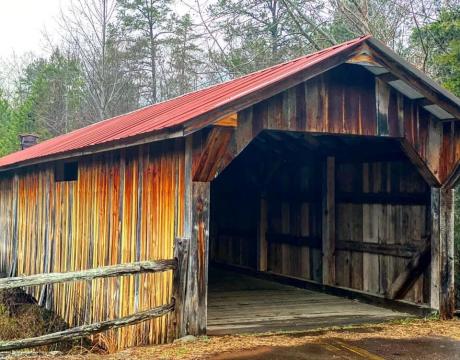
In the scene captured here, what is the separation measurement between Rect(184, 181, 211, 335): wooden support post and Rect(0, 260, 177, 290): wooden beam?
0.27 meters

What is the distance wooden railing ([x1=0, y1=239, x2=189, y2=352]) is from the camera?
6305 millimetres

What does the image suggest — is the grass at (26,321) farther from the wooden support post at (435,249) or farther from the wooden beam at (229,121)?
the wooden support post at (435,249)

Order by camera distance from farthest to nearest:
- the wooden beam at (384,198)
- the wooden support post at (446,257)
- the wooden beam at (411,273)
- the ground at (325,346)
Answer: the wooden beam at (384,198), the wooden beam at (411,273), the wooden support post at (446,257), the ground at (325,346)

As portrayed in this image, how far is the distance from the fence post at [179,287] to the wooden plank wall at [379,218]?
13.3 feet

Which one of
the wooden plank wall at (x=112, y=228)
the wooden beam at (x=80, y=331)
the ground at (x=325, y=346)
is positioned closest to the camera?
the wooden beam at (x=80, y=331)

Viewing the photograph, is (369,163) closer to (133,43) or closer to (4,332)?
(4,332)

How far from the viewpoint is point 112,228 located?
9219 millimetres

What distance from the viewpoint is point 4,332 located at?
35.1 ft

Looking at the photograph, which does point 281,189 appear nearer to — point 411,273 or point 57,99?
point 411,273

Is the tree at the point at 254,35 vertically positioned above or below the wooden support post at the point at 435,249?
above

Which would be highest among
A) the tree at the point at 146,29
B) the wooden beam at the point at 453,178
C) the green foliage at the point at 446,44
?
the tree at the point at 146,29

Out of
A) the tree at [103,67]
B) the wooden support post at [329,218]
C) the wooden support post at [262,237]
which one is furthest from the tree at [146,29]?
the wooden support post at [329,218]

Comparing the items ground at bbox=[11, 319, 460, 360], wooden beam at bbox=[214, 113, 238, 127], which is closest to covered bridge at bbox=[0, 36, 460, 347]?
wooden beam at bbox=[214, 113, 238, 127]

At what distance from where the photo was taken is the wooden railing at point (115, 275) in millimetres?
6305
